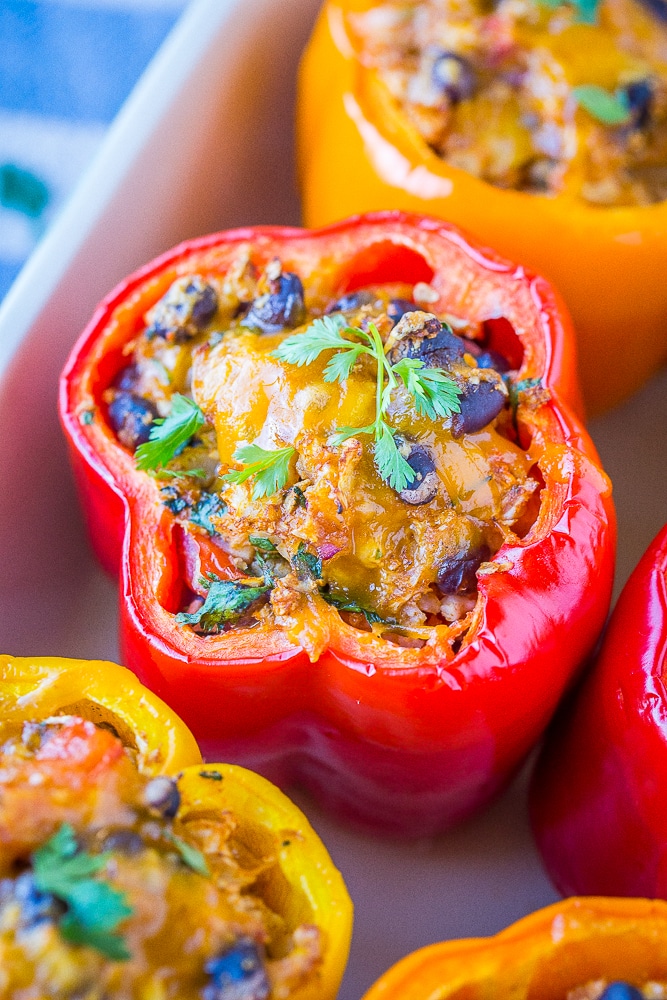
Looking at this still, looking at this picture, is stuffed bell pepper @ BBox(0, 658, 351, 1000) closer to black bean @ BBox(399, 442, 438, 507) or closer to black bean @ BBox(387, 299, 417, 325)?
black bean @ BBox(399, 442, 438, 507)

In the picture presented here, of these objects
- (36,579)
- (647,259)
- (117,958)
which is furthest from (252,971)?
(647,259)

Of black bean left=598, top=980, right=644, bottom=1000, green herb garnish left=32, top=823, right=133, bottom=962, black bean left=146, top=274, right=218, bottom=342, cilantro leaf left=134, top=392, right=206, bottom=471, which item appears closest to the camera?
green herb garnish left=32, top=823, right=133, bottom=962

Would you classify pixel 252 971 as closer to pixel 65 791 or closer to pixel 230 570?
pixel 65 791

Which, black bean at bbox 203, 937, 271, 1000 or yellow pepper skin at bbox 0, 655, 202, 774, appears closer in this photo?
black bean at bbox 203, 937, 271, 1000

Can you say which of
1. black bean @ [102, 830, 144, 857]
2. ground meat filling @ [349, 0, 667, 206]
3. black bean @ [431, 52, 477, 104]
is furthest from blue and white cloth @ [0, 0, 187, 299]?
black bean @ [102, 830, 144, 857]

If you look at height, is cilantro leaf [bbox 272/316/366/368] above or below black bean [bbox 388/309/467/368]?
above

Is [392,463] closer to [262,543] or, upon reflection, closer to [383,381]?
[383,381]

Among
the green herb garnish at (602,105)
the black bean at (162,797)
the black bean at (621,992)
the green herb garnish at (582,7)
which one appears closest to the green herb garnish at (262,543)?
the black bean at (162,797)
